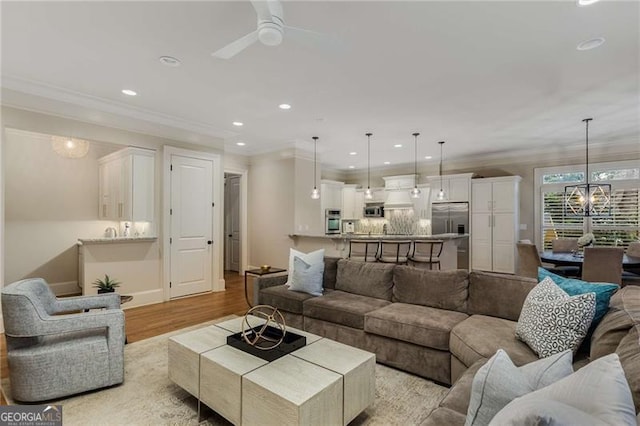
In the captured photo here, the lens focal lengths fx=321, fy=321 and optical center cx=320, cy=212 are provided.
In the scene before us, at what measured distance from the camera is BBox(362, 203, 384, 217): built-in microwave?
29.5 feet

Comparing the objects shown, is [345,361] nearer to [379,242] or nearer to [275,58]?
[275,58]

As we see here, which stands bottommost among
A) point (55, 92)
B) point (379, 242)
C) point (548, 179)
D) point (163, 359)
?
point (163, 359)

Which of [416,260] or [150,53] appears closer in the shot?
[150,53]

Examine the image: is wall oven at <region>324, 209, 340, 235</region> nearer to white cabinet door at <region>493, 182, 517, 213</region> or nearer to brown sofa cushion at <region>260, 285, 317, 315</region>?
white cabinet door at <region>493, 182, 517, 213</region>

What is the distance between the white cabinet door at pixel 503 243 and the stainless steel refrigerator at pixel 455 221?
23.8 inches

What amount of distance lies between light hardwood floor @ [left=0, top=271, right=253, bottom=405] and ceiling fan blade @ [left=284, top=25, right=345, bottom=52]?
11.2ft

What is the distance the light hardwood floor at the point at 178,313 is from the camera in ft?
12.3

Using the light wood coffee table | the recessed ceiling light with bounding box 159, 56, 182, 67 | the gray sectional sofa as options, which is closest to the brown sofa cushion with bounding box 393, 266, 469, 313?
the gray sectional sofa

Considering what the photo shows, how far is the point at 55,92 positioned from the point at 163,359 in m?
3.30

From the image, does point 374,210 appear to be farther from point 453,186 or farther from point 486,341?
point 486,341

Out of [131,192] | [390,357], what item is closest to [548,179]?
[390,357]

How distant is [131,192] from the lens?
476 centimetres

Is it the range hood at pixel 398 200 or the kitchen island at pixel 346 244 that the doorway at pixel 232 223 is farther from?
the range hood at pixel 398 200

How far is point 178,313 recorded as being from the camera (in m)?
4.44
